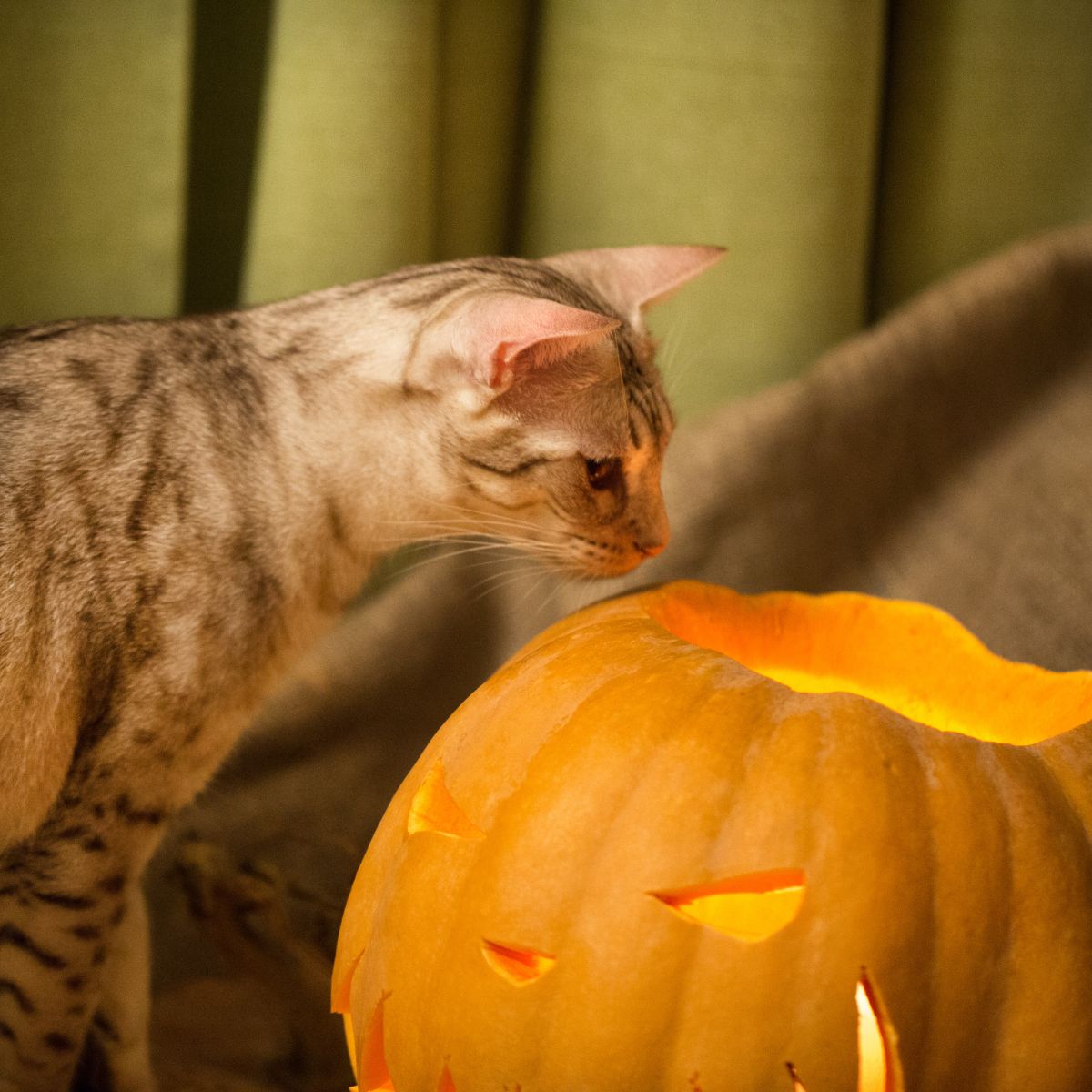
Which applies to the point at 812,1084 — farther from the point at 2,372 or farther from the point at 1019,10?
the point at 1019,10

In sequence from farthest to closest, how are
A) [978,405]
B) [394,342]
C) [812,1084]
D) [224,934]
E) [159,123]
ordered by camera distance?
[978,405] → [159,123] → [224,934] → [394,342] → [812,1084]

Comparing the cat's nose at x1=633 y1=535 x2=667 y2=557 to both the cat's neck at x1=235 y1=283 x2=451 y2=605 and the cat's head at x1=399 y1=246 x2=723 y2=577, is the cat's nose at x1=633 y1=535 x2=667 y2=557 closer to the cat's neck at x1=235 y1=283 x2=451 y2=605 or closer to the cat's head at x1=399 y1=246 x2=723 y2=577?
the cat's head at x1=399 y1=246 x2=723 y2=577

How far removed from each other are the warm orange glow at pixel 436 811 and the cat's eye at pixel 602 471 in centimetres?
40

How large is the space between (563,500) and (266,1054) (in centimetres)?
77

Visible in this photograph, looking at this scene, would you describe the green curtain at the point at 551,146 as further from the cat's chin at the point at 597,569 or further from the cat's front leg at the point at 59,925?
the cat's front leg at the point at 59,925

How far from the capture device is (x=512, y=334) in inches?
42.6

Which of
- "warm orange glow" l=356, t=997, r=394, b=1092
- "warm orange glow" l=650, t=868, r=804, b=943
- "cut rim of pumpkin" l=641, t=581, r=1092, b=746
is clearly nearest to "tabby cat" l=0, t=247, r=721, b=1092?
"cut rim of pumpkin" l=641, t=581, r=1092, b=746

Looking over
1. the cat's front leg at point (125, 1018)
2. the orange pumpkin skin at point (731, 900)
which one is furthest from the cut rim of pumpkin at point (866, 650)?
the cat's front leg at point (125, 1018)

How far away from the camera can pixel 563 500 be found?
127 cm

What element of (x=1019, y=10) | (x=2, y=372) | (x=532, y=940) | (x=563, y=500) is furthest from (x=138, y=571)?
(x=1019, y=10)

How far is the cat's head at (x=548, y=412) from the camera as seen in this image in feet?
3.80

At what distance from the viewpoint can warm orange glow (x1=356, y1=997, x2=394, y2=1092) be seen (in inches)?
36.8

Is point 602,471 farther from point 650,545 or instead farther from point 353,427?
point 353,427

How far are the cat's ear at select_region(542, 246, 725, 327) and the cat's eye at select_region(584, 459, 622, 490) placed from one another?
0.67ft
